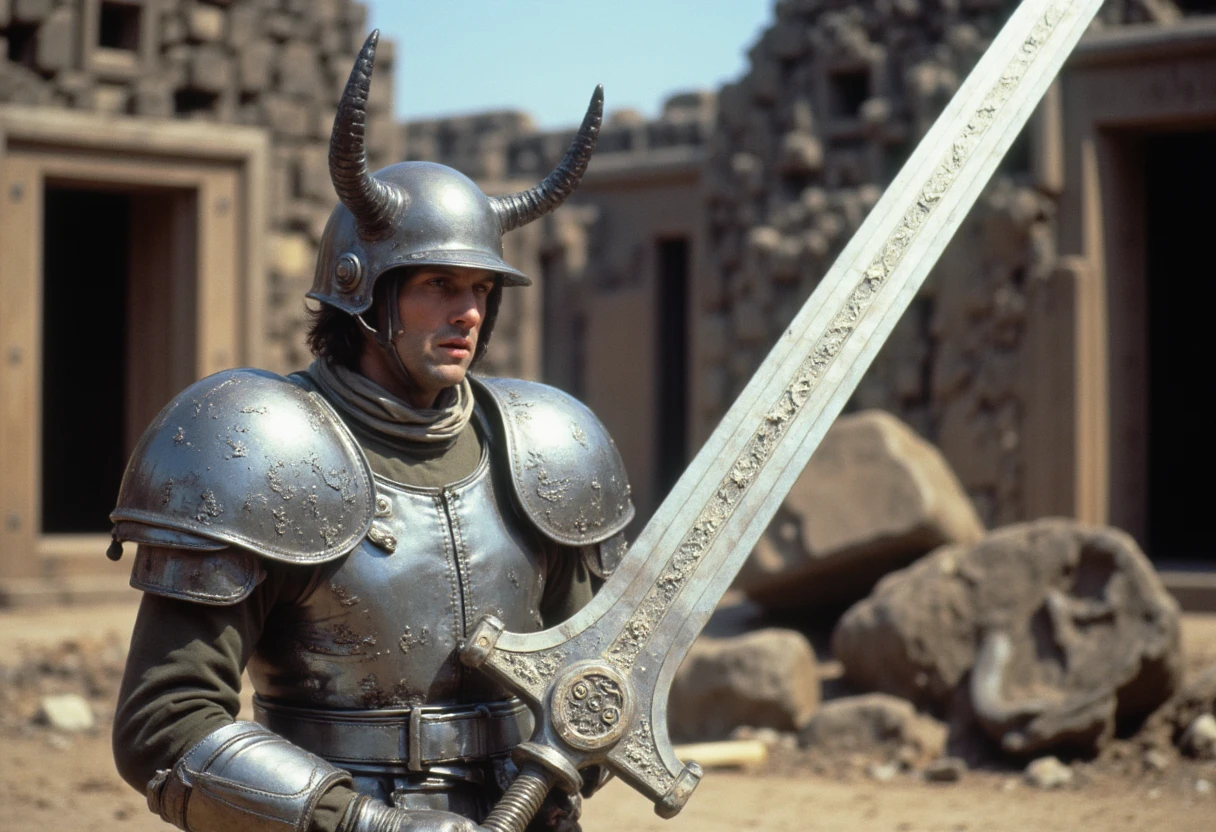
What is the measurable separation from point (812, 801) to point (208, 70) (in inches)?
195

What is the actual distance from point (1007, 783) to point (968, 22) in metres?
4.65

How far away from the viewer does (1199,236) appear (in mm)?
9961

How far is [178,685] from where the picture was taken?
2357mm

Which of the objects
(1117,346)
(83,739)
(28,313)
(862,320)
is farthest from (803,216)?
(862,320)

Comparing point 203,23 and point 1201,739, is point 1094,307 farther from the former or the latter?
point 203,23

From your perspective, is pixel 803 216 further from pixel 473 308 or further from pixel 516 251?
pixel 473 308

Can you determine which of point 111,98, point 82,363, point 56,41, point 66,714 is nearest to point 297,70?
point 111,98

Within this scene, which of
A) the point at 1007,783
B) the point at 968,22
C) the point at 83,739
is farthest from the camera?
the point at 968,22

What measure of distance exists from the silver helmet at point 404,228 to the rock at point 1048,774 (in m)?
3.69

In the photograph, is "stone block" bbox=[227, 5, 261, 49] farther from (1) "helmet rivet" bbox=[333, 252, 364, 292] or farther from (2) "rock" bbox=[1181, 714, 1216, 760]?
(1) "helmet rivet" bbox=[333, 252, 364, 292]

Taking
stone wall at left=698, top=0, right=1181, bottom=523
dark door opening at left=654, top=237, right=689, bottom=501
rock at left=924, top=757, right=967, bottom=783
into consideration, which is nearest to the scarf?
rock at left=924, top=757, right=967, bottom=783

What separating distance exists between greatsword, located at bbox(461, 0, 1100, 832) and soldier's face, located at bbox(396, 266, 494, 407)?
1.41 ft

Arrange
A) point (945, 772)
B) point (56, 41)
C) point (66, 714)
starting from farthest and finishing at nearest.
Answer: point (56, 41), point (66, 714), point (945, 772)

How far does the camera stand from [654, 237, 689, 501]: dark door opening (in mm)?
14227
